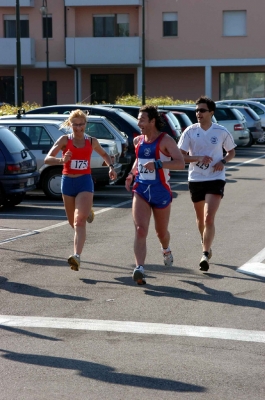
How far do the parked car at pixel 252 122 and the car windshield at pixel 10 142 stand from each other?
65.0ft

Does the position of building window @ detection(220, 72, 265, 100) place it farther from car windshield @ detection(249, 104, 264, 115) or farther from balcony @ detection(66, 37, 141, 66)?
car windshield @ detection(249, 104, 264, 115)

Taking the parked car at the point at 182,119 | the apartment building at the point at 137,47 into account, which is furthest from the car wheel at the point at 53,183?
the apartment building at the point at 137,47

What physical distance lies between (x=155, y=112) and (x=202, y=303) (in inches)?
78.2

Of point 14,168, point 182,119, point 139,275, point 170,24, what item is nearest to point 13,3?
point 170,24

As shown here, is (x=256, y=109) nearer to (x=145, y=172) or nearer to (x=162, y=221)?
(x=162, y=221)

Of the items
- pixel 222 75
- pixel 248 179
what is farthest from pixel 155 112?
pixel 222 75

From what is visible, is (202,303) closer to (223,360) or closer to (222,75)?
(223,360)

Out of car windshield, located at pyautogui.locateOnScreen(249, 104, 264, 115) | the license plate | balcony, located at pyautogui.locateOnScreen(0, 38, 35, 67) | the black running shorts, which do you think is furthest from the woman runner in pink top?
balcony, located at pyautogui.locateOnScreen(0, 38, 35, 67)

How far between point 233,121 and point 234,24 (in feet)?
65.2

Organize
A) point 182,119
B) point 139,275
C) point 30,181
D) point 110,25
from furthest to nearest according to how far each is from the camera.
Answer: point 110,25, point 182,119, point 30,181, point 139,275

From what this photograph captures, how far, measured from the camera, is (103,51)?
50.2m

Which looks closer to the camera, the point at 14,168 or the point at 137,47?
the point at 14,168

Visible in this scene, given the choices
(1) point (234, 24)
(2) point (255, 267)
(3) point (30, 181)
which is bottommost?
(2) point (255, 267)

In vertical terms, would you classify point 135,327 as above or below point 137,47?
below
